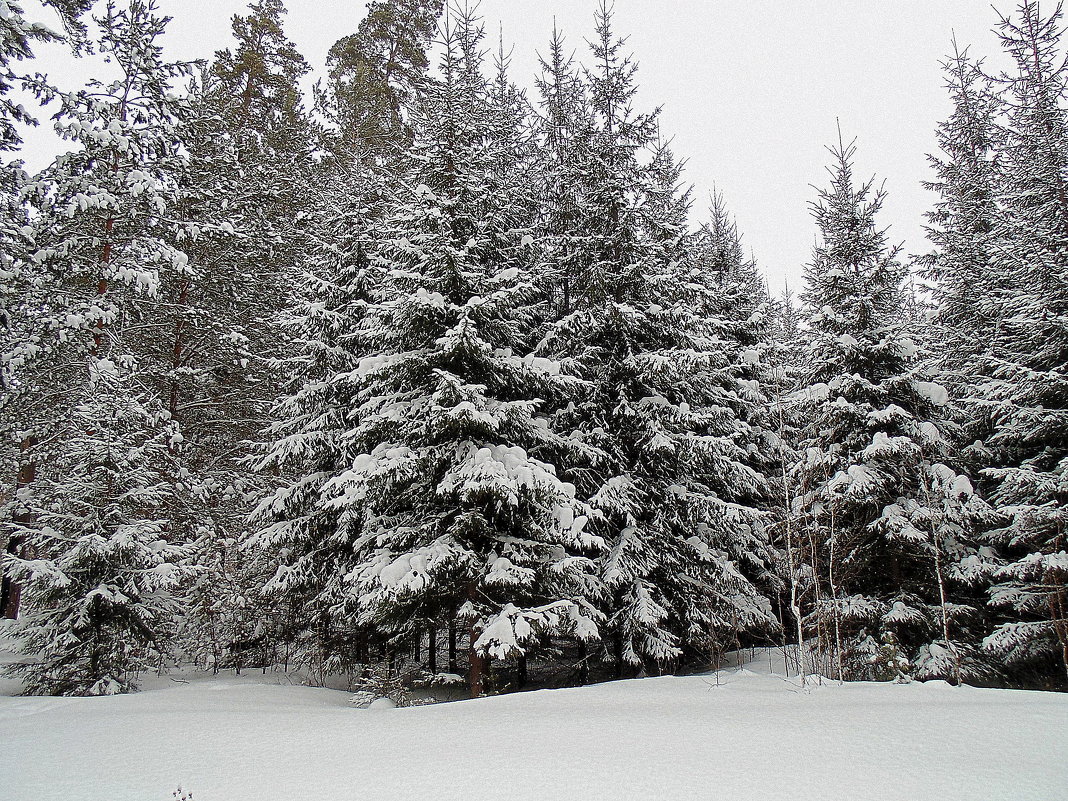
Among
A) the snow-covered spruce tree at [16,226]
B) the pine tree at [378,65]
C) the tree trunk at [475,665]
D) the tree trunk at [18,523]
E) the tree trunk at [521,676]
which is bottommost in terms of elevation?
the tree trunk at [521,676]

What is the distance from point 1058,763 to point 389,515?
907 cm

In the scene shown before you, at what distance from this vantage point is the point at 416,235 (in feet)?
36.4

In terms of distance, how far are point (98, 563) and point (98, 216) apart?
7676 mm

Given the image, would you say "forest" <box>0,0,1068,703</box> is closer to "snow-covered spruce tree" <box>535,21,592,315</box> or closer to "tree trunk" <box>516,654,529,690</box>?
"snow-covered spruce tree" <box>535,21,592,315</box>

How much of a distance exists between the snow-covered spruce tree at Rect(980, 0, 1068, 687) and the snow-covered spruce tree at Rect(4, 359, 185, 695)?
15.4m

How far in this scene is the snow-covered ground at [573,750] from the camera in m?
4.60

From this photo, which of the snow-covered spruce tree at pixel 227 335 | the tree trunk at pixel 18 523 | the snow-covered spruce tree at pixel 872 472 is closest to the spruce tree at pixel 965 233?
the snow-covered spruce tree at pixel 872 472

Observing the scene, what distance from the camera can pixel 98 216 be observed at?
43.7 ft

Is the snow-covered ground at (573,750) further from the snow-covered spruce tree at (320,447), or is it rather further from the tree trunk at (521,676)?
the tree trunk at (521,676)

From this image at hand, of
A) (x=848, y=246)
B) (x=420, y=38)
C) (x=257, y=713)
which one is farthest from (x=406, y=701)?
(x=420, y=38)

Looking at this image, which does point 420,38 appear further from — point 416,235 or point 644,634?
point 644,634

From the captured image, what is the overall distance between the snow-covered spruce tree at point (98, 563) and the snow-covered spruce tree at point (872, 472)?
1211 cm

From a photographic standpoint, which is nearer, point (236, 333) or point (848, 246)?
point (848, 246)

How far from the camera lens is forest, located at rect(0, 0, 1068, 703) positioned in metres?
10.2
